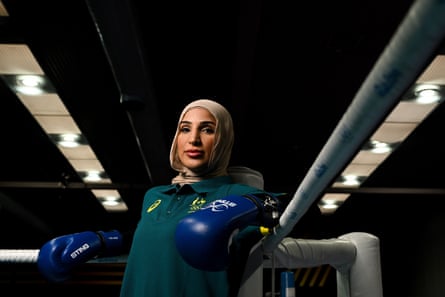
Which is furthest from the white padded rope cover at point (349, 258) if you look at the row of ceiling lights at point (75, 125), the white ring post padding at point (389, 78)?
the row of ceiling lights at point (75, 125)

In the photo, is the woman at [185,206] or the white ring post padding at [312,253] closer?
the woman at [185,206]

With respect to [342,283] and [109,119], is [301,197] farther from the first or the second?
[109,119]

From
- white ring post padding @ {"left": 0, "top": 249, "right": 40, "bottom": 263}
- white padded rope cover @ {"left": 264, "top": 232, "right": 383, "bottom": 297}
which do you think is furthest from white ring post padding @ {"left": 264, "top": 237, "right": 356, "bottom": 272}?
white ring post padding @ {"left": 0, "top": 249, "right": 40, "bottom": 263}

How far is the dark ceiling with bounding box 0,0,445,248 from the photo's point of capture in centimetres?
294

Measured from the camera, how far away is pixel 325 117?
14.3 feet

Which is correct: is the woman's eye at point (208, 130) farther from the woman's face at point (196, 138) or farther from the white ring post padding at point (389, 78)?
the white ring post padding at point (389, 78)

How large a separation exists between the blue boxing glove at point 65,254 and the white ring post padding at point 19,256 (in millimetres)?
54

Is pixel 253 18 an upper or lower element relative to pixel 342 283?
upper

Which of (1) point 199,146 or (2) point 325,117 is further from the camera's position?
(2) point 325,117

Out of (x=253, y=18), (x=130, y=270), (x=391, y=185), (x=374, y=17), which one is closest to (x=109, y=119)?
(x=253, y=18)

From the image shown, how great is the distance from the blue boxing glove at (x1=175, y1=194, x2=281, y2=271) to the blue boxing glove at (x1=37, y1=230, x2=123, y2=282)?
534 millimetres

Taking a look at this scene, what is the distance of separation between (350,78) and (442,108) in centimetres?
104

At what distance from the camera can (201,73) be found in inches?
148

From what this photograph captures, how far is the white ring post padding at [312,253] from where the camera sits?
140 cm
